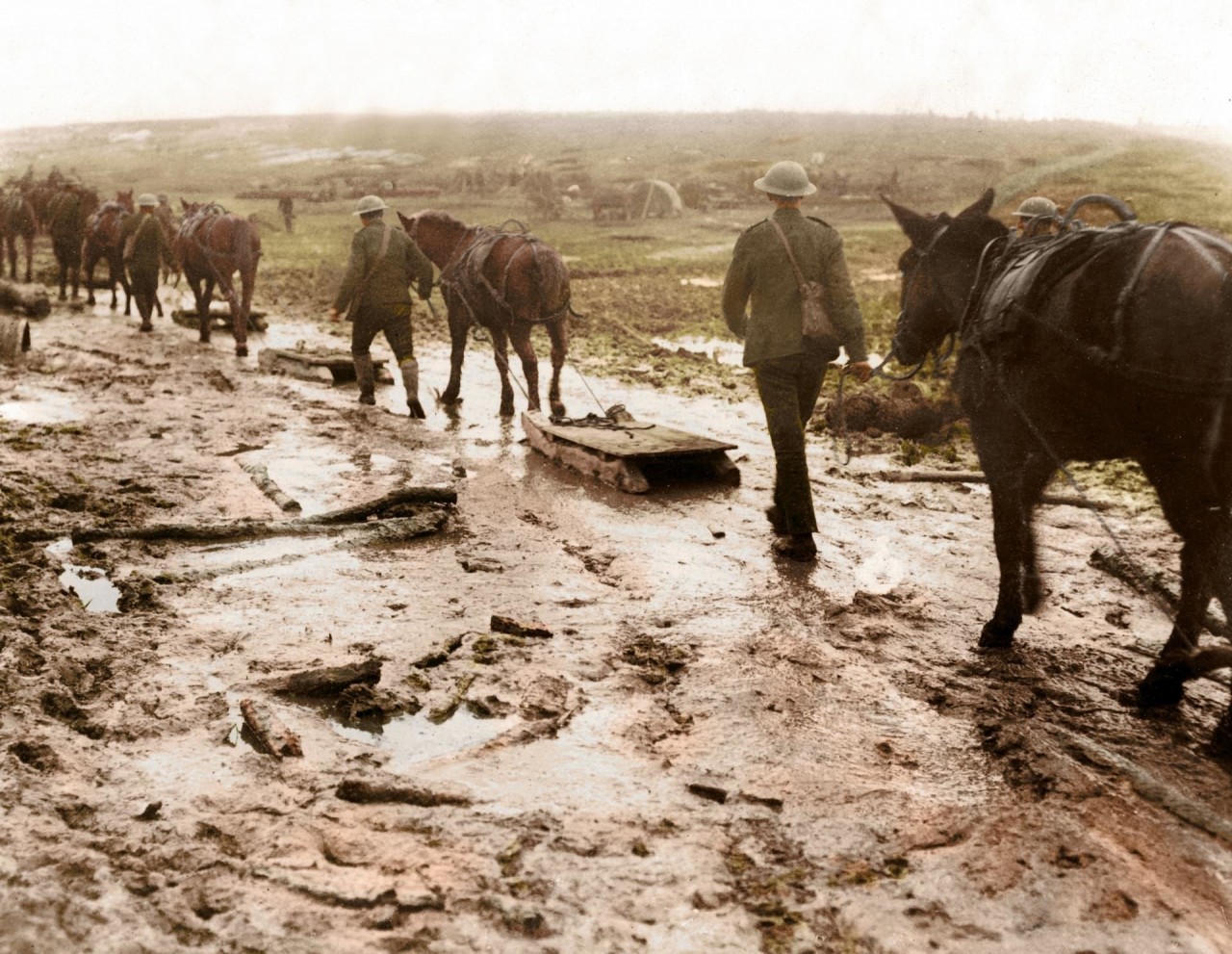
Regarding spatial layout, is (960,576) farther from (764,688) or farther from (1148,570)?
(764,688)

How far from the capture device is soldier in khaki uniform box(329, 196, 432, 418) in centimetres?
1038

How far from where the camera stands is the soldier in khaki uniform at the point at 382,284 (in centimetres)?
1038

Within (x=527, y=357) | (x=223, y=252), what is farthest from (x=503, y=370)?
(x=223, y=252)

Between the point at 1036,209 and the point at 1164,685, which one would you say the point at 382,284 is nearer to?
the point at 1036,209

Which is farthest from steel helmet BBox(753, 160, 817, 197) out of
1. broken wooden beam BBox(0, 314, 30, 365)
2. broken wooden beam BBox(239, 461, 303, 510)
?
broken wooden beam BBox(0, 314, 30, 365)

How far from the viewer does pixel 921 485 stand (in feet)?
27.1

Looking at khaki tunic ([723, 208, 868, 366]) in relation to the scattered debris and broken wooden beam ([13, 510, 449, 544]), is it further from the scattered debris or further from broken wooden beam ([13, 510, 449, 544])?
Result: broken wooden beam ([13, 510, 449, 544])

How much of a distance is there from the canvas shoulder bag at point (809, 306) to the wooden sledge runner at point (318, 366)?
7492 millimetres

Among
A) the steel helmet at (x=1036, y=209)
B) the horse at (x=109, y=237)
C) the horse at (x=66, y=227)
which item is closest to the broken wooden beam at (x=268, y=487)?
the steel helmet at (x=1036, y=209)

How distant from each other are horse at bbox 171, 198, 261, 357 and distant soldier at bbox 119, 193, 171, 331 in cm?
48

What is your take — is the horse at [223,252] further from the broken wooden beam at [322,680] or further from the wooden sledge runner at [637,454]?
the broken wooden beam at [322,680]

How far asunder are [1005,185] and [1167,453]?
38164 millimetres

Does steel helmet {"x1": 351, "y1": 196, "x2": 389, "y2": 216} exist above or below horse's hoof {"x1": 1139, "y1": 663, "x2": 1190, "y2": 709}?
above

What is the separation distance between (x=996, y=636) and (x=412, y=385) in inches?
280
